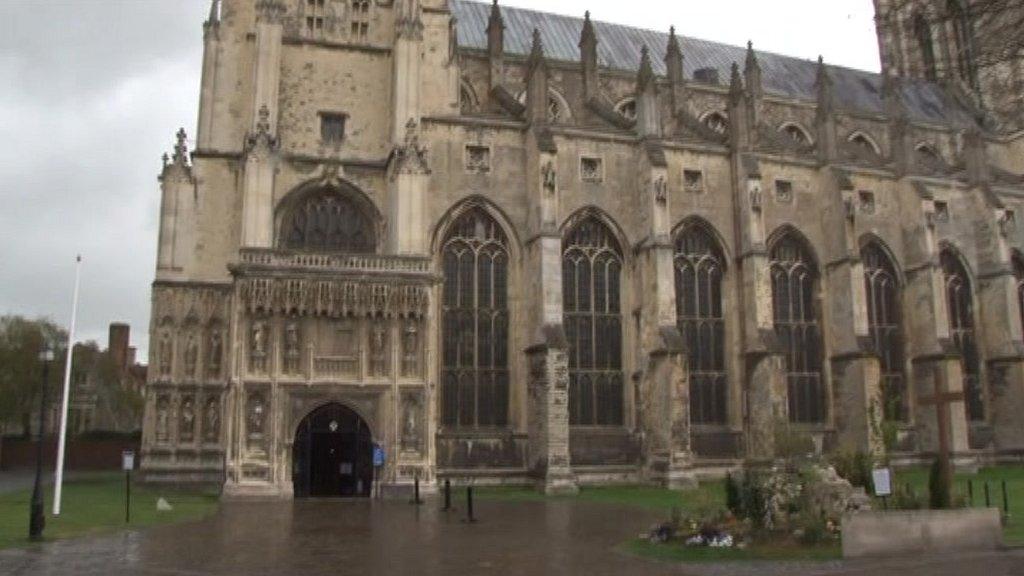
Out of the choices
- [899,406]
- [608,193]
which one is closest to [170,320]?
[608,193]

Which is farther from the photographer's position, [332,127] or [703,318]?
[703,318]

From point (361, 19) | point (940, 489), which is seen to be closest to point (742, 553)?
point (940, 489)

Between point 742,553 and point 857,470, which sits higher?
point 857,470

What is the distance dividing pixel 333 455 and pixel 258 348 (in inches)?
187

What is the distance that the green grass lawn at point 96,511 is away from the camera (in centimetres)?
1880

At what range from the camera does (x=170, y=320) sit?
33562mm

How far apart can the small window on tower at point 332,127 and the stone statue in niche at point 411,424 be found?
11.3 meters

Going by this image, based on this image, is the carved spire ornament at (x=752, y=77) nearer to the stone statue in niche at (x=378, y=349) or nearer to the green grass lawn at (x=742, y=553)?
the stone statue in niche at (x=378, y=349)

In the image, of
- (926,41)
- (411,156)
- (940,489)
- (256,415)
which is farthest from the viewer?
(411,156)

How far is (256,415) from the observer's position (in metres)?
29.4

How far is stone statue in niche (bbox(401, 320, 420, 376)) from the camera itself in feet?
102

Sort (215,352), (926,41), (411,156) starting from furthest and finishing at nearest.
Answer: (215,352) < (411,156) < (926,41)

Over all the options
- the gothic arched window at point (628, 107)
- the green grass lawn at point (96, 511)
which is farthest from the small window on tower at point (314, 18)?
the green grass lawn at point (96, 511)

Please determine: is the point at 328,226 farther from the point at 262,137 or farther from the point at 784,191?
the point at 784,191
